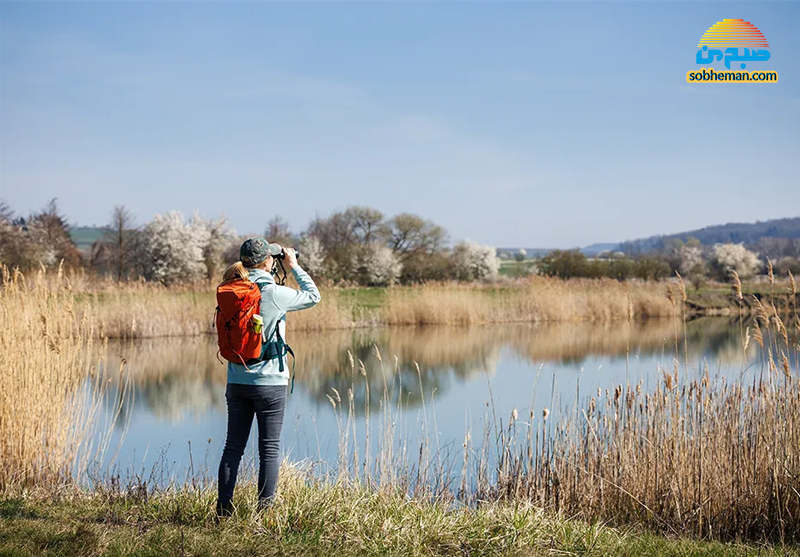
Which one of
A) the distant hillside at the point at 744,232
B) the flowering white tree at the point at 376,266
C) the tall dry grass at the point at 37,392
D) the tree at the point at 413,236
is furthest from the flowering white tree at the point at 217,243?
the distant hillside at the point at 744,232

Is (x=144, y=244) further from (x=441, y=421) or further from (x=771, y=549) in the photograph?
(x=771, y=549)

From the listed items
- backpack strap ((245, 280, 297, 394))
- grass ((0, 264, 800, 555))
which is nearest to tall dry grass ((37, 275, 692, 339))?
grass ((0, 264, 800, 555))

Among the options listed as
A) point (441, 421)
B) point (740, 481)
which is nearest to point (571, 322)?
point (441, 421)

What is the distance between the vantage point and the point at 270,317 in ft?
12.9

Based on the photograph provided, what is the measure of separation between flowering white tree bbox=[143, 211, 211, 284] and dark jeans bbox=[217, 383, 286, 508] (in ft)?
86.4

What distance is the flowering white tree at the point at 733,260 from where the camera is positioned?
4381 cm

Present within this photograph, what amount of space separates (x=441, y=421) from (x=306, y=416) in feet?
5.73

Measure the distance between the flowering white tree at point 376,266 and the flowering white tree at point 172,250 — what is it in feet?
24.7

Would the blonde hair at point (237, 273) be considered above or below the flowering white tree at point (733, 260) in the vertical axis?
below

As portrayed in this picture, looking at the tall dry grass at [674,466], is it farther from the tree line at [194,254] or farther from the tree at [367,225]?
the tree at [367,225]

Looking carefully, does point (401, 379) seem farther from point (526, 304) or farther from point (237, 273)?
point (526, 304)

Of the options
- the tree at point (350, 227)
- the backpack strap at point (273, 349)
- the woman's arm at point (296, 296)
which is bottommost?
the backpack strap at point (273, 349)

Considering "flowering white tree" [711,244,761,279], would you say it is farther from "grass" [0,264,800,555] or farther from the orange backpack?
the orange backpack

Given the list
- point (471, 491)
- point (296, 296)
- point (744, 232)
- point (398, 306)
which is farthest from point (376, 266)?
point (744, 232)
